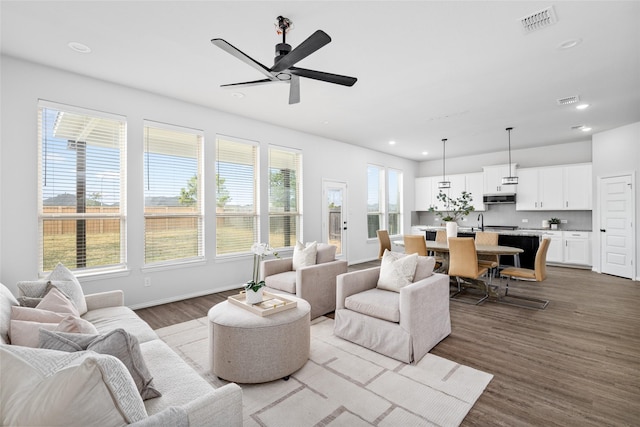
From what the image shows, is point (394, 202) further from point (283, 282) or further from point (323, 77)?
point (323, 77)

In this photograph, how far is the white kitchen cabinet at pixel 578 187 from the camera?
682cm

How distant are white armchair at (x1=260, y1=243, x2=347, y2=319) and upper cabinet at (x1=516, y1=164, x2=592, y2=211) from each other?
618 cm

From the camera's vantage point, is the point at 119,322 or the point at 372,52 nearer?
the point at 119,322

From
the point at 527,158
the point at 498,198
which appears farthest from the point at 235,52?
the point at 527,158

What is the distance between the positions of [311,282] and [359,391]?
157 centimetres

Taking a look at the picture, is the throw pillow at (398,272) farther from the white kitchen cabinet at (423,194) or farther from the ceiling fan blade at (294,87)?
the white kitchen cabinet at (423,194)

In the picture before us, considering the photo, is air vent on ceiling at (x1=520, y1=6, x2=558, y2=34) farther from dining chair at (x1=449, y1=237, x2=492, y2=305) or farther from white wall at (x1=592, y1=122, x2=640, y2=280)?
white wall at (x1=592, y1=122, x2=640, y2=280)

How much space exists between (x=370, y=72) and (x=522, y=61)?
1683 millimetres

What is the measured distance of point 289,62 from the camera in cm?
242

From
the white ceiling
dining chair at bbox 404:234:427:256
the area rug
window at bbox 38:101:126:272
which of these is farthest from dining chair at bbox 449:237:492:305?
window at bbox 38:101:126:272

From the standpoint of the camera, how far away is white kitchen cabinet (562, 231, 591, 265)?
6.71 meters

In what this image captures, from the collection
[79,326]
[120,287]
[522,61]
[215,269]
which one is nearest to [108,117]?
[120,287]

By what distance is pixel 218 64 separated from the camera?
345 cm

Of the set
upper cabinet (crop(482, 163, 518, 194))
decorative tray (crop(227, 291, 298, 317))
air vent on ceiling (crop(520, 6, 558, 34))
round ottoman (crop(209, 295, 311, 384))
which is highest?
air vent on ceiling (crop(520, 6, 558, 34))
